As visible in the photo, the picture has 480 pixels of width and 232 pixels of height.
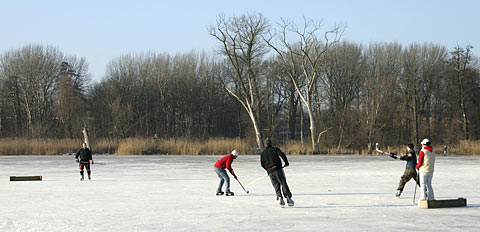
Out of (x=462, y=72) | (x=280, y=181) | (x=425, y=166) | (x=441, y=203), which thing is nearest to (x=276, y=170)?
(x=280, y=181)

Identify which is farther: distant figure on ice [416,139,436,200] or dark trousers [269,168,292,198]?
dark trousers [269,168,292,198]

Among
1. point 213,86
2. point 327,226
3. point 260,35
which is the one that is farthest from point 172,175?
point 213,86

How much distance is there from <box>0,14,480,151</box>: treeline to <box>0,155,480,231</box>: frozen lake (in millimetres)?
23482

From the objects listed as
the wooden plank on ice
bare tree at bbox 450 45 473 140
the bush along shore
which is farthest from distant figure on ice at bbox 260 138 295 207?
bare tree at bbox 450 45 473 140

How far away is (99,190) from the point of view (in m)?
16.2

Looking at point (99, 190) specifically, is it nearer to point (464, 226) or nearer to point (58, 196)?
point (58, 196)

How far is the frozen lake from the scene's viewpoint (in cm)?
999

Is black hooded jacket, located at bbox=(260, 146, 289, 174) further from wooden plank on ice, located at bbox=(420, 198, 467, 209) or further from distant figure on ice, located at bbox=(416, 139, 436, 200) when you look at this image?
wooden plank on ice, located at bbox=(420, 198, 467, 209)

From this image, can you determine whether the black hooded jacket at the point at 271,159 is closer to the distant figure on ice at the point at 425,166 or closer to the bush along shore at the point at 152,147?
the distant figure on ice at the point at 425,166

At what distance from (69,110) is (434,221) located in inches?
2066

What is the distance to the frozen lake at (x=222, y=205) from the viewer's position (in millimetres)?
9992

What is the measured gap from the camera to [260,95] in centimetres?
6325

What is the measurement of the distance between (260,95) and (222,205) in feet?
166

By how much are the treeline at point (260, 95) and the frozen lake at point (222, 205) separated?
23.5m
